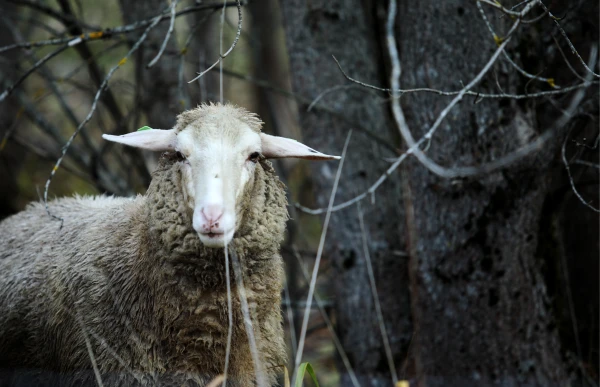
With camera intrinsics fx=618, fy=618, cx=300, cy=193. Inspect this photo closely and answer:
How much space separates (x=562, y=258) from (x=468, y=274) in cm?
78

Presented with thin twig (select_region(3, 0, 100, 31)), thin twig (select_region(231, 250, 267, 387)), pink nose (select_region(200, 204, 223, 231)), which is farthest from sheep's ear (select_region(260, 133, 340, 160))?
thin twig (select_region(3, 0, 100, 31))

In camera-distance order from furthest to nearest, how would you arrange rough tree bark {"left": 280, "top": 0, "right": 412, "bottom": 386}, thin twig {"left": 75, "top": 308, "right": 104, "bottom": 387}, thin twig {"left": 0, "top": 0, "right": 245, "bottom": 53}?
rough tree bark {"left": 280, "top": 0, "right": 412, "bottom": 386} → thin twig {"left": 0, "top": 0, "right": 245, "bottom": 53} → thin twig {"left": 75, "top": 308, "right": 104, "bottom": 387}

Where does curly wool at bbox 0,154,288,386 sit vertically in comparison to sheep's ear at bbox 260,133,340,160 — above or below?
below

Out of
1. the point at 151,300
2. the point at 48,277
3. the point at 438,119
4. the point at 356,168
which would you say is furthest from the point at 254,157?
the point at 356,168

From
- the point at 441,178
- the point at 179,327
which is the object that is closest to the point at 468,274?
the point at 441,178

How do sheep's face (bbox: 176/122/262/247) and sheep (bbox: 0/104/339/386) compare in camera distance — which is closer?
sheep's face (bbox: 176/122/262/247)

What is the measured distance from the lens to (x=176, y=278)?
2975 mm

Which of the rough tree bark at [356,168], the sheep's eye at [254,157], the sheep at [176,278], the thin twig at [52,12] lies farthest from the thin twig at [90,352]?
the thin twig at [52,12]

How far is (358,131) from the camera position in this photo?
473cm

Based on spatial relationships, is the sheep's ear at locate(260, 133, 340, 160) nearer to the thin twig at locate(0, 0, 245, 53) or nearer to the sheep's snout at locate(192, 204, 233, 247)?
the sheep's snout at locate(192, 204, 233, 247)

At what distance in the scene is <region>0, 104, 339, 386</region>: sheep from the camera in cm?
289

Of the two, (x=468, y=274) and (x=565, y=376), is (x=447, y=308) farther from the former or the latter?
(x=565, y=376)

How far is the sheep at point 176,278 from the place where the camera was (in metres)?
2.89

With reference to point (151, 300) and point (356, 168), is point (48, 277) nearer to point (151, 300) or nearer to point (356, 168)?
point (151, 300)
